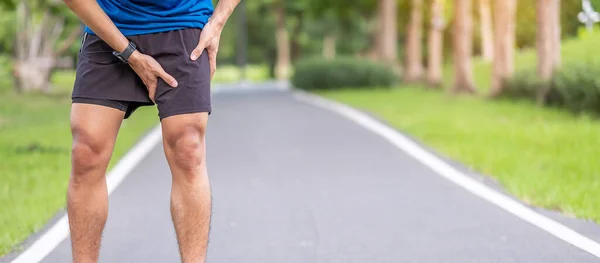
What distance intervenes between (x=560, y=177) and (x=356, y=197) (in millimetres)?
2181

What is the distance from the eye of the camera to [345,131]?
1494 cm

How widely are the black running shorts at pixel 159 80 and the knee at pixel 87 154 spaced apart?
0.14m

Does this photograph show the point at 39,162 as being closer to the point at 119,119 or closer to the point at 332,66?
the point at 119,119

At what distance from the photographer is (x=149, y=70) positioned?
4020 millimetres

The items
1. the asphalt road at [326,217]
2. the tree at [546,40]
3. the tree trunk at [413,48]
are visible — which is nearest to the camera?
the asphalt road at [326,217]

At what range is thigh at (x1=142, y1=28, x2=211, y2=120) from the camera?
404 centimetres

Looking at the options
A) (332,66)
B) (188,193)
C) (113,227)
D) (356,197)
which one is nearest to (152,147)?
(356,197)

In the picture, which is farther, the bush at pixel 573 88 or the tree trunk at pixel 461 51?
the tree trunk at pixel 461 51

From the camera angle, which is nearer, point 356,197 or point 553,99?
point 356,197

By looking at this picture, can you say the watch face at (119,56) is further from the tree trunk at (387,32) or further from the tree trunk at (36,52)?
the tree trunk at (36,52)

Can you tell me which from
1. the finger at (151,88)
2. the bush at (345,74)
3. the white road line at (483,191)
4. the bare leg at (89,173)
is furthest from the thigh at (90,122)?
the bush at (345,74)

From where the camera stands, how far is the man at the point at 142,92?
4.03 metres

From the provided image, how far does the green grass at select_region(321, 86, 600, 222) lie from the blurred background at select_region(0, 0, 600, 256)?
0.06ft

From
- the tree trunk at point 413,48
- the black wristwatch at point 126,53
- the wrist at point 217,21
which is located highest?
the wrist at point 217,21
